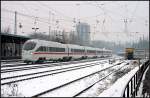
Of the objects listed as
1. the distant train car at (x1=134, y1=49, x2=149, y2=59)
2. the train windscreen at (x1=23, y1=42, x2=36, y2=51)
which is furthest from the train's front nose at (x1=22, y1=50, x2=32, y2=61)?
the distant train car at (x1=134, y1=49, x2=149, y2=59)

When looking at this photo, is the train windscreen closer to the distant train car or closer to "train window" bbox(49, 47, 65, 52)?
"train window" bbox(49, 47, 65, 52)

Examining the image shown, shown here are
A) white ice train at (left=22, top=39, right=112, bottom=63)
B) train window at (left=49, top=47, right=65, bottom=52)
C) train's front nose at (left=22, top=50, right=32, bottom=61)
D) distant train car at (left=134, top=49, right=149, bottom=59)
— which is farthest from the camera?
train window at (left=49, top=47, right=65, bottom=52)

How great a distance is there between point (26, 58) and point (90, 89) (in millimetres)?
16851

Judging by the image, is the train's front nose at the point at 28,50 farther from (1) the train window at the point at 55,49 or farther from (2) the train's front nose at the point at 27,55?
(1) the train window at the point at 55,49

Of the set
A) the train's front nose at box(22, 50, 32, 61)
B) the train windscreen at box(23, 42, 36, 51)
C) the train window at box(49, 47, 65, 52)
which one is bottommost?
the train's front nose at box(22, 50, 32, 61)

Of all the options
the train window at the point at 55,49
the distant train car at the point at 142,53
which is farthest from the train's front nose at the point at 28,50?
the distant train car at the point at 142,53

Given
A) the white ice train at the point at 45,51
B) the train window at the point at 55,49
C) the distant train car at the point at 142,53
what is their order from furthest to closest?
1. the train window at the point at 55,49
2. the distant train car at the point at 142,53
3. the white ice train at the point at 45,51

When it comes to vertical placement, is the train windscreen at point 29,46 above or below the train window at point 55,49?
above

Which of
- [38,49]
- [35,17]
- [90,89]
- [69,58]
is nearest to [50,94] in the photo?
[90,89]

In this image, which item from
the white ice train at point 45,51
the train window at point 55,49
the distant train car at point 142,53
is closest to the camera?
the white ice train at point 45,51

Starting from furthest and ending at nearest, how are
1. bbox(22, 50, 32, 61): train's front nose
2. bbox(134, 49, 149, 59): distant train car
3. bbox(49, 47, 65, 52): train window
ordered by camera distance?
1. bbox(49, 47, 65, 52): train window
2. bbox(134, 49, 149, 59): distant train car
3. bbox(22, 50, 32, 61): train's front nose

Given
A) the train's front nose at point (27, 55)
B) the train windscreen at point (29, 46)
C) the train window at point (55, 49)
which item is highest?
the train windscreen at point (29, 46)

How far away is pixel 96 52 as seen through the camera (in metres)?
56.0

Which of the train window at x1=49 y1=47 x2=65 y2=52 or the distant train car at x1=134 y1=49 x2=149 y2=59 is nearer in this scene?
the distant train car at x1=134 y1=49 x2=149 y2=59
